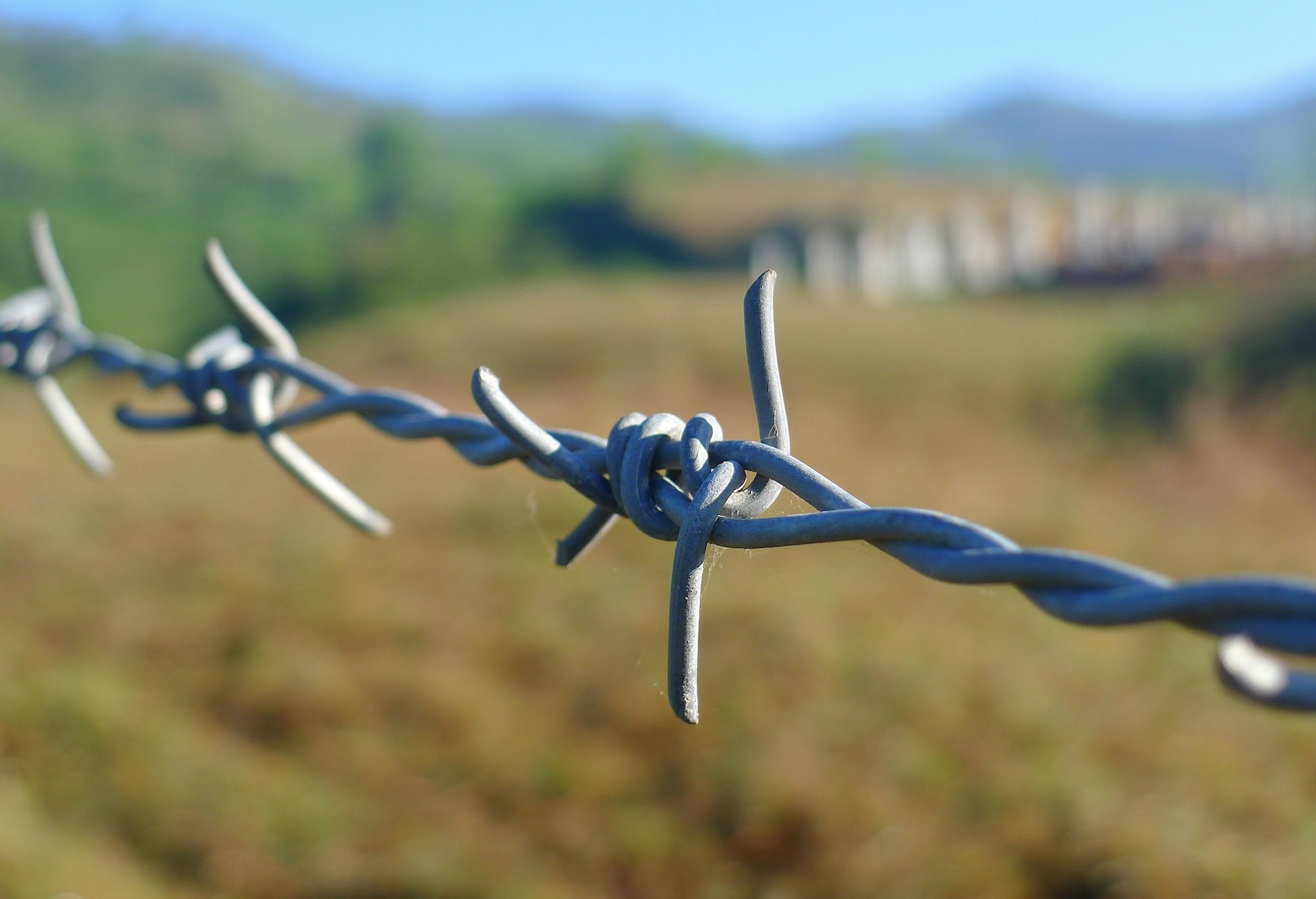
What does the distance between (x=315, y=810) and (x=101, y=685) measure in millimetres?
1031

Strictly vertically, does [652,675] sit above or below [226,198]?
above

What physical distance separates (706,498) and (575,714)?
3071 millimetres

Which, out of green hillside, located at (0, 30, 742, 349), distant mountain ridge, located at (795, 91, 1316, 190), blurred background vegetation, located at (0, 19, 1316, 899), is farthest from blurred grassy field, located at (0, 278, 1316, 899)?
distant mountain ridge, located at (795, 91, 1316, 190)

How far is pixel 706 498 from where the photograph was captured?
59cm

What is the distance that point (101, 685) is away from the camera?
3.41m

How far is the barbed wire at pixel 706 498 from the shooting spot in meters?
0.43

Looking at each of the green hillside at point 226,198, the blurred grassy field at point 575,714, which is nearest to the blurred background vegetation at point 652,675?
the blurred grassy field at point 575,714

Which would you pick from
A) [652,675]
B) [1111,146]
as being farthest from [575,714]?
[1111,146]

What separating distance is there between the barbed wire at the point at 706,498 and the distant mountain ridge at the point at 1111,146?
41.4 metres

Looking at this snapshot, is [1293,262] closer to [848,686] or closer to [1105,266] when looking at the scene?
[1105,266]

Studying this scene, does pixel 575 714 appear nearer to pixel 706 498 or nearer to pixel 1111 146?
pixel 706 498

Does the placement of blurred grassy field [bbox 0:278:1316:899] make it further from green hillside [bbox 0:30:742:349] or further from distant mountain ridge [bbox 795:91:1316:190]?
distant mountain ridge [bbox 795:91:1316:190]

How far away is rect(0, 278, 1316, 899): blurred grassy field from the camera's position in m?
2.76

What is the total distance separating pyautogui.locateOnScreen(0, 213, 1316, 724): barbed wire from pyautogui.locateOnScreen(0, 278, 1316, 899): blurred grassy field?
0.11 meters
